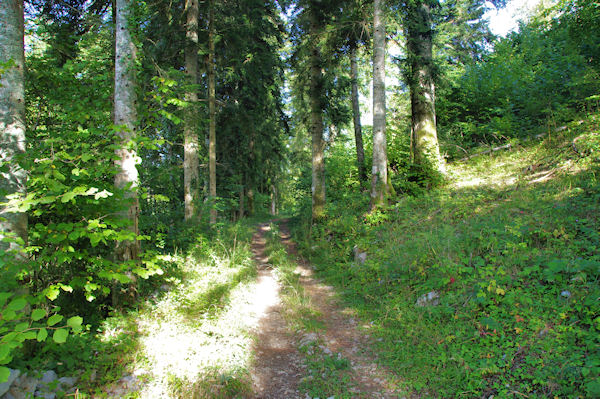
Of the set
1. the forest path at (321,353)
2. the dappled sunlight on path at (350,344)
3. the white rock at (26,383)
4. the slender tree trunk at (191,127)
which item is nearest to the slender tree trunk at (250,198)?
the slender tree trunk at (191,127)

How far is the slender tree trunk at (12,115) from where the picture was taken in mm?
2961

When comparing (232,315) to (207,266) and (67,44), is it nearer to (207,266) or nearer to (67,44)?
(207,266)

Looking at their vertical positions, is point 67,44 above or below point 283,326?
above

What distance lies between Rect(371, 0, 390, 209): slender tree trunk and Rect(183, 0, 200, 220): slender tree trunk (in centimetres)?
558

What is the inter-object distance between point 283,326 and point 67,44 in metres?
6.07

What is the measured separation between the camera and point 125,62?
14.7 ft

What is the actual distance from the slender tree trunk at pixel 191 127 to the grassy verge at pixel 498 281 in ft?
16.7

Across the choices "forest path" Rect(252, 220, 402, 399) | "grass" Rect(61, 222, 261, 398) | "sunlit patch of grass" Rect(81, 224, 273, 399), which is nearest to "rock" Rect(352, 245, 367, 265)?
"forest path" Rect(252, 220, 402, 399)

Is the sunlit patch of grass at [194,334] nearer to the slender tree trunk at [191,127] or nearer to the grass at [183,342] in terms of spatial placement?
the grass at [183,342]

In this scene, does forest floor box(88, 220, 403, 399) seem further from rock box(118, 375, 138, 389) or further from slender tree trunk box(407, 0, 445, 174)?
slender tree trunk box(407, 0, 445, 174)

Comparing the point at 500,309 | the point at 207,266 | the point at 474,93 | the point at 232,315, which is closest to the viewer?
the point at 500,309

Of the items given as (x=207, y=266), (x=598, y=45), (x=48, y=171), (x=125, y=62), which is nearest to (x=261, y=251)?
(x=207, y=266)

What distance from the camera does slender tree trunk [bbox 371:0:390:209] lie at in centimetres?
879

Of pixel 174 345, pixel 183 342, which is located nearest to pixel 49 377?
pixel 174 345
